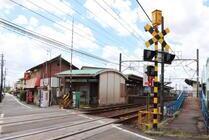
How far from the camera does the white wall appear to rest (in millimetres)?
40888

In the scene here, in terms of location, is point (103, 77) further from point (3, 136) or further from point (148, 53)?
point (3, 136)

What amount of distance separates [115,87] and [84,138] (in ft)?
107

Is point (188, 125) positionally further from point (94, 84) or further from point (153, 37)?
point (94, 84)

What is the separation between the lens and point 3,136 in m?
12.9

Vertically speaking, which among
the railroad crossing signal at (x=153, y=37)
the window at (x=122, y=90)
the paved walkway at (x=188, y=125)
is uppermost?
the railroad crossing signal at (x=153, y=37)

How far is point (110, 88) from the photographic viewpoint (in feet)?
143

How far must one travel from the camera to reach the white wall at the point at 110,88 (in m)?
40.9

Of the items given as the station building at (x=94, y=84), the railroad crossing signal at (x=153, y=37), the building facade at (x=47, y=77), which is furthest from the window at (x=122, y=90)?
the railroad crossing signal at (x=153, y=37)

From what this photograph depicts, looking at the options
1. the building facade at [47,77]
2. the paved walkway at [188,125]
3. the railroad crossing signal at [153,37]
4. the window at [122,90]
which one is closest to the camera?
the paved walkway at [188,125]

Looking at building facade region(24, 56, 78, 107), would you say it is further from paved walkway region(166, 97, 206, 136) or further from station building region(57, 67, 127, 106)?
paved walkway region(166, 97, 206, 136)


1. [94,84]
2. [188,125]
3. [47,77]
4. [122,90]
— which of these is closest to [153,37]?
[188,125]

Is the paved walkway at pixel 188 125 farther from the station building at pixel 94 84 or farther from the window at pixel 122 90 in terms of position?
the window at pixel 122 90

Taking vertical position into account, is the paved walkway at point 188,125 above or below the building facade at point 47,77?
below

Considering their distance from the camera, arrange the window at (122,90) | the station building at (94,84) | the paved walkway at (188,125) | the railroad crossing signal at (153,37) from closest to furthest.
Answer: the paved walkway at (188,125)
the railroad crossing signal at (153,37)
the station building at (94,84)
the window at (122,90)
